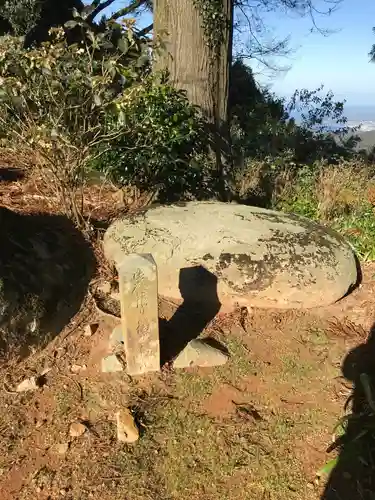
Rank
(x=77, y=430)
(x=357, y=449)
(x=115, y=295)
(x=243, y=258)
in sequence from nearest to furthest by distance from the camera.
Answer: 1. (x=357, y=449)
2. (x=77, y=430)
3. (x=243, y=258)
4. (x=115, y=295)

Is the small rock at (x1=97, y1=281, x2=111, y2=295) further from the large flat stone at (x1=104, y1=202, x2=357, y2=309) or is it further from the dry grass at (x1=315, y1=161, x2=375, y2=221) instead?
the dry grass at (x1=315, y1=161, x2=375, y2=221)

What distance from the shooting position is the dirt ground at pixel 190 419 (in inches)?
102

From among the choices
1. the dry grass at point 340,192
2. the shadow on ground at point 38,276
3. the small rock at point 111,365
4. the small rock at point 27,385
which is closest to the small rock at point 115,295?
the shadow on ground at point 38,276

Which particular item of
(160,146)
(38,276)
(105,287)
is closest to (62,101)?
(160,146)

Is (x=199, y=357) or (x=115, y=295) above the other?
(x=115, y=295)

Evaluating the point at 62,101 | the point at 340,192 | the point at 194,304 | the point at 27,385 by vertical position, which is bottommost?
the point at 27,385

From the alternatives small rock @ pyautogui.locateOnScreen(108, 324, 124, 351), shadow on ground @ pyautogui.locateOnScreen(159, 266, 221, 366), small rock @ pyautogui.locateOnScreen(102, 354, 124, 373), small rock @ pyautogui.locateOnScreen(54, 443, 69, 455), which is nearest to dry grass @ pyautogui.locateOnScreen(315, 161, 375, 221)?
shadow on ground @ pyautogui.locateOnScreen(159, 266, 221, 366)

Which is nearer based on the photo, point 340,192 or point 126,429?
point 126,429

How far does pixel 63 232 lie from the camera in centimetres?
455

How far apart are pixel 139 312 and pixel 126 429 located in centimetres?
75

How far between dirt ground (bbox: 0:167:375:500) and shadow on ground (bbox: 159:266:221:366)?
0.30 feet

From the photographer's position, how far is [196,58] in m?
5.42

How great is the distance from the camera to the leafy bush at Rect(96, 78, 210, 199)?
472 cm

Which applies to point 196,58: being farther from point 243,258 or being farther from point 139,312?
point 139,312
